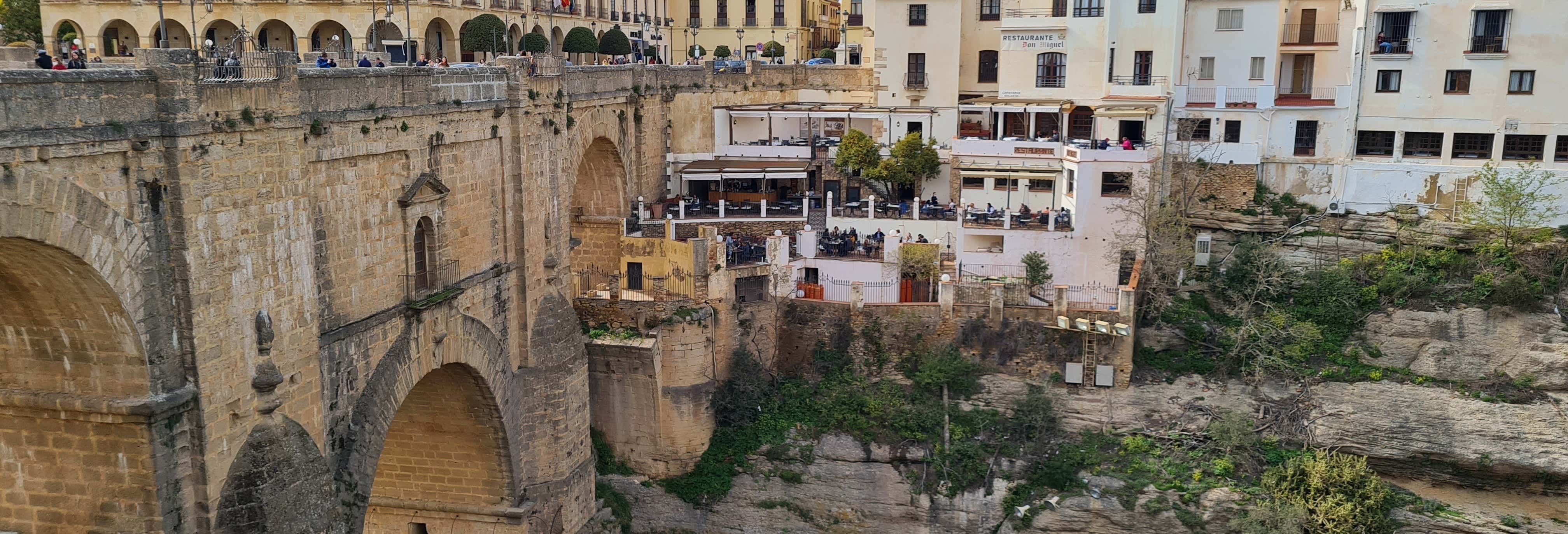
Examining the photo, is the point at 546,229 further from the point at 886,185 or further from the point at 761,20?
the point at 761,20

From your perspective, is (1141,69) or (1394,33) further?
(1141,69)

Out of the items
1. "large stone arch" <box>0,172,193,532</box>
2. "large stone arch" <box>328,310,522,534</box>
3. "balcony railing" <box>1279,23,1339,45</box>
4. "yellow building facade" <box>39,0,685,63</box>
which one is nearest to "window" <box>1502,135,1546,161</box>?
"balcony railing" <box>1279,23,1339,45</box>

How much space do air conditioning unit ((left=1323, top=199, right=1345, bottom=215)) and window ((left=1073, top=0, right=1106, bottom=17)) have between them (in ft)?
24.4

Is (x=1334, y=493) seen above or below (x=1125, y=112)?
below

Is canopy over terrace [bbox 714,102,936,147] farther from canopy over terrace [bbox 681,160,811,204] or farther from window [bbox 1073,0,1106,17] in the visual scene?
window [bbox 1073,0,1106,17]

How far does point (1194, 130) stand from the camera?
34375 millimetres

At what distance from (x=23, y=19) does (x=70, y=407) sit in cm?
2261

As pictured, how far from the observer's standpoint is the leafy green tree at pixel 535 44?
35.8 meters

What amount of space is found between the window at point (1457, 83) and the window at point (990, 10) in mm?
11447

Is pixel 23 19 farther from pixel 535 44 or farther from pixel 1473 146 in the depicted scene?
pixel 1473 146

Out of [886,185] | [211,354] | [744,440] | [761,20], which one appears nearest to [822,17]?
[761,20]

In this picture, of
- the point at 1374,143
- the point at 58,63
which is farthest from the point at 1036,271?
the point at 58,63

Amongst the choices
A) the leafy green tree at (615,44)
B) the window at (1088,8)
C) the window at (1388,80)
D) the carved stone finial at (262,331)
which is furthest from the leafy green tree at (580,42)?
the carved stone finial at (262,331)

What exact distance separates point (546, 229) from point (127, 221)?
10.7 metres
